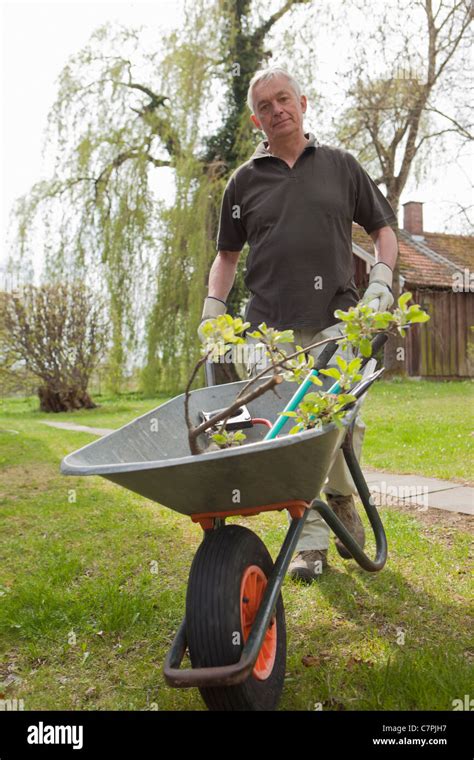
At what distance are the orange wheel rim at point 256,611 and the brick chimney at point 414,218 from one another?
1734 centimetres

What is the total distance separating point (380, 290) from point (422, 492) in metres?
1.95

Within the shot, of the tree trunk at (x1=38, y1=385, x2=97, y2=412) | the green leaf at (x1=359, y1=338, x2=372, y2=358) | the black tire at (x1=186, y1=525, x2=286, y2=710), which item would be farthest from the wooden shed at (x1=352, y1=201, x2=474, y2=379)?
the black tire at (x1=186, y1=525, x2=286, y2=710)

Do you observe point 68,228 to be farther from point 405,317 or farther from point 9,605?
point 405,317

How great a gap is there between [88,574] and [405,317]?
5.94 feet

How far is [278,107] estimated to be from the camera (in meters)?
2.23

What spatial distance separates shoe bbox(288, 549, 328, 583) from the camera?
2410mm

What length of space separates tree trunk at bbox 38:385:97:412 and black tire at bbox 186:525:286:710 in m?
11.8

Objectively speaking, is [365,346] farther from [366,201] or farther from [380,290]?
[366,201]

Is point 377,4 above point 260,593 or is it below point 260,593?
above

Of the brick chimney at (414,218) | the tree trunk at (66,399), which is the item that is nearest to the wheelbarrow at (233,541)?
the tree trunk at (66,399)

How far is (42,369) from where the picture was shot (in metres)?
12.8

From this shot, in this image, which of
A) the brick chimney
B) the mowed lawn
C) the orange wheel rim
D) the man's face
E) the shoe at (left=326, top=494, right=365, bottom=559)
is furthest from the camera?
the brick chimney

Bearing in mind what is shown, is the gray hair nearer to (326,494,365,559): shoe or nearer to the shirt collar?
the shirt collar
